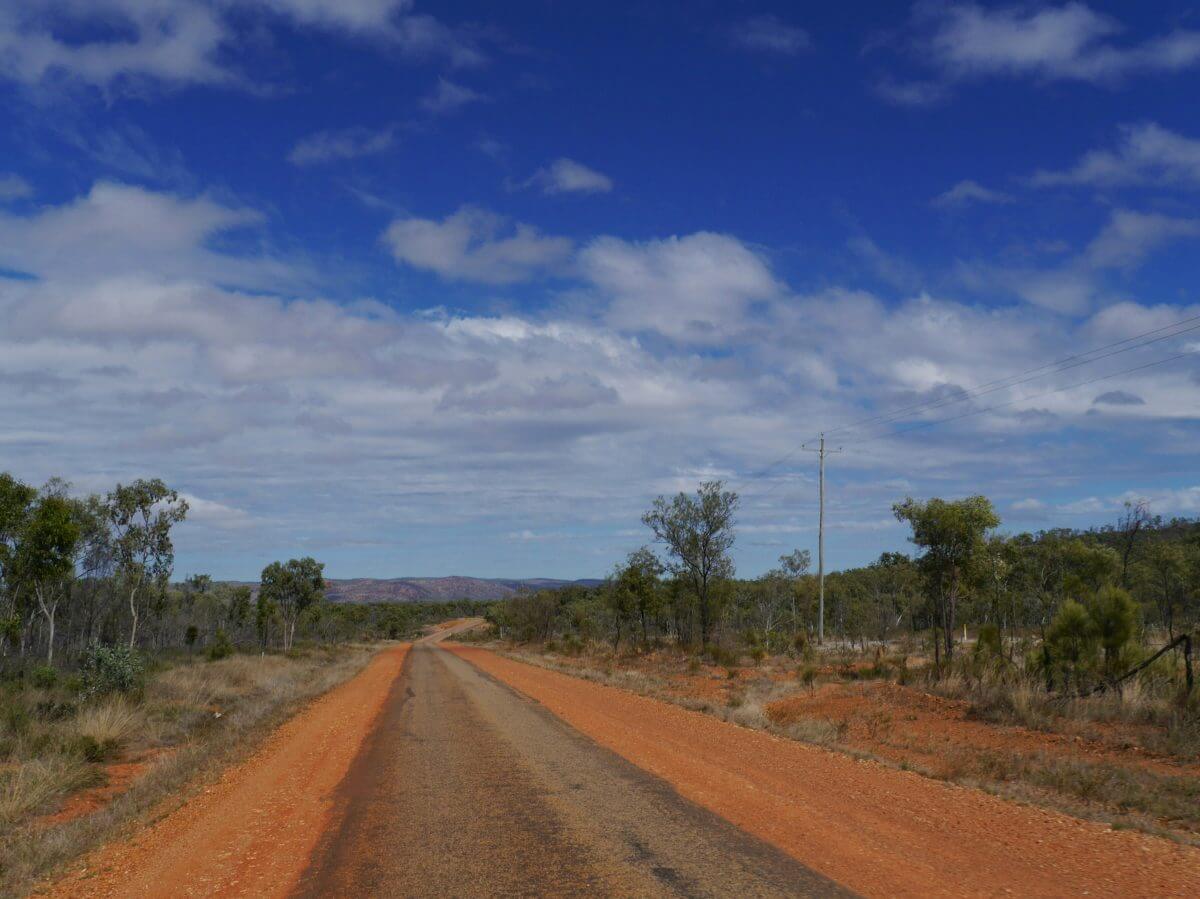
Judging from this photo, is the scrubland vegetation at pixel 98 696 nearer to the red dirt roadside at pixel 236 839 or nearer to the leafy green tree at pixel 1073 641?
the red dirt roadside at pixel 236 839

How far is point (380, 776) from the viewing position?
10273 mm

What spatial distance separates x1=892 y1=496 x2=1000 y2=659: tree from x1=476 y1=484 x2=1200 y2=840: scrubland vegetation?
0.16ft

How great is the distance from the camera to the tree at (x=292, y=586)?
5978 centimetres

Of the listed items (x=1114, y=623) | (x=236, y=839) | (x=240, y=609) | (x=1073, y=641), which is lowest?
(x=240, y=609)

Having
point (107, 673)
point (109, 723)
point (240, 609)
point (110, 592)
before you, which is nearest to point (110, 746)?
point (109, 723)

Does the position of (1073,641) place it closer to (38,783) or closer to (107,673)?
(38,783)

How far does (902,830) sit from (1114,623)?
466 inches

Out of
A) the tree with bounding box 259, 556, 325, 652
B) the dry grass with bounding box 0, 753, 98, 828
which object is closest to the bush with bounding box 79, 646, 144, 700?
the dry grass with bounding box 0, 753, 98, 828

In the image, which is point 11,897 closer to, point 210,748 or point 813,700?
point 210,748

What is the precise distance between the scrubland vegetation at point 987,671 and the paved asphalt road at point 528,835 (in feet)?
14.2

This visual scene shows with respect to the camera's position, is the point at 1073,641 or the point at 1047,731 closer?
the point at 1047,731

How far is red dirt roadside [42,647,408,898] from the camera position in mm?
6496

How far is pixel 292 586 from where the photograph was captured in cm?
6012

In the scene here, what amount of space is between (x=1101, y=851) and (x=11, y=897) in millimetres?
9342
